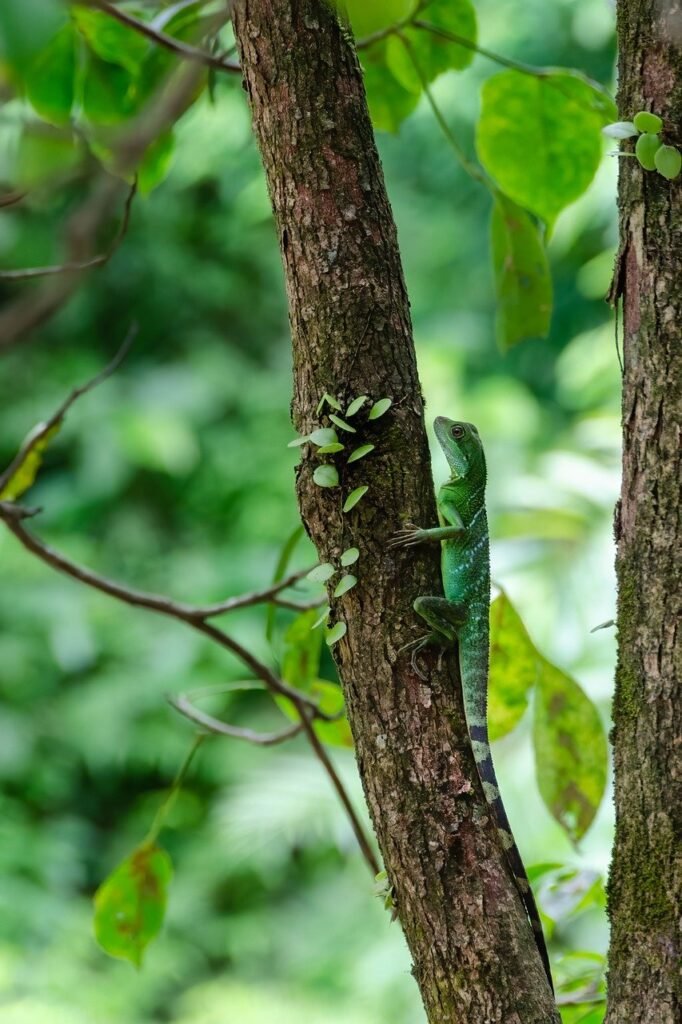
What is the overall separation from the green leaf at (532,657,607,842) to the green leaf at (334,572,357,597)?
502mm

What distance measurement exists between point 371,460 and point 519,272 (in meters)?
0.70

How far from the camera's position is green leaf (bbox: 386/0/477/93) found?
1978 millimetres

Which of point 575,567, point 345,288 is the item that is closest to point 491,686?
point 345,288

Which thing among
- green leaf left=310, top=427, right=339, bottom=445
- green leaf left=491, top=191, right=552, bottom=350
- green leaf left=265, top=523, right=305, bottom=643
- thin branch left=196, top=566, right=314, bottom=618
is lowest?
green leaf left=310, top=427, right=339, bottom=445

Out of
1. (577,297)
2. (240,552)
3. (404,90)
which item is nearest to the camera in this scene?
(404,90)

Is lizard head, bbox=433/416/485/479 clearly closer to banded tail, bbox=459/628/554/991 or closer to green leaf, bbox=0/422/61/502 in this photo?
banded tail, bbox=459/628/554/991

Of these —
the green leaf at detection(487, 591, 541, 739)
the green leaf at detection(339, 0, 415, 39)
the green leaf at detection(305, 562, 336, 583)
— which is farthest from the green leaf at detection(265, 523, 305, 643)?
the green leaf at detection(339, 0, 415, 39)

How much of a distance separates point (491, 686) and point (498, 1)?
643cm

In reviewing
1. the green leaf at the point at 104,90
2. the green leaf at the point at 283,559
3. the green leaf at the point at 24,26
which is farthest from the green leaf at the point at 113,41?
the green leaf at the point at 24,26

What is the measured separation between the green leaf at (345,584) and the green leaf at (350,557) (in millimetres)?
17

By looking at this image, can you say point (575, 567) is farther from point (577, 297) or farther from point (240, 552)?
point (577, 297)

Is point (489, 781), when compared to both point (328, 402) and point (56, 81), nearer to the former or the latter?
point (328, 402)

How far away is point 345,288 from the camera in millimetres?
1368

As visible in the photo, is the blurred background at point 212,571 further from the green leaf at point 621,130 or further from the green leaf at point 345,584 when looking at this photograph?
the green leaf at point 621,130
